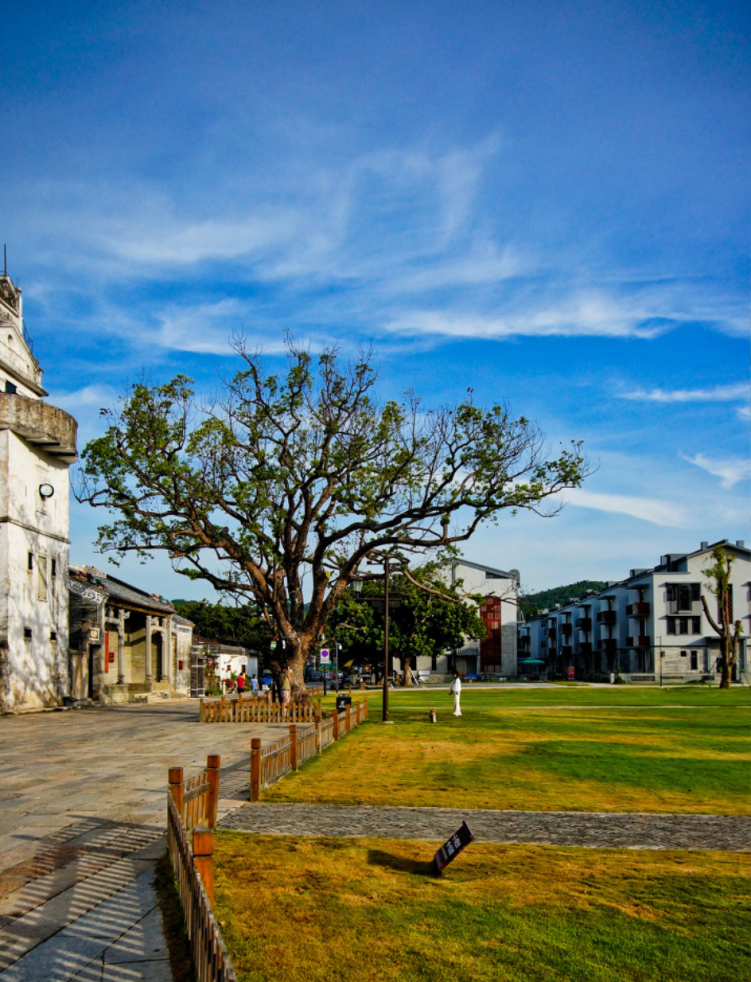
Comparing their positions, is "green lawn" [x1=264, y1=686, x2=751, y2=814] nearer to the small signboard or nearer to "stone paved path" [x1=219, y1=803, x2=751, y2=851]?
"stone paved path" [x1=219, y1=803, x2=751, y2=851]

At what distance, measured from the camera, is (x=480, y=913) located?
24.4ft

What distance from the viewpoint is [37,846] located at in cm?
947

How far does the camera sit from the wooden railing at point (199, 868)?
4738mm

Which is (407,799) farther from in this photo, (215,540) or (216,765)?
(215,540)

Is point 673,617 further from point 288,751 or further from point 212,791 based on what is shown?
point 212,791

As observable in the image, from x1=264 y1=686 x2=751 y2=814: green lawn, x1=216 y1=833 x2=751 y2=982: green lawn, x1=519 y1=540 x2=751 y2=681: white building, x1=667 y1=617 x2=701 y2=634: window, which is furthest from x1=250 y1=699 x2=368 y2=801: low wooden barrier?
x1=667 y1=617 x2=701 y2=634: window

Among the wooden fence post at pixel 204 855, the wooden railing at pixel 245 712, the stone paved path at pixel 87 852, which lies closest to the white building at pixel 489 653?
the wooden railing at pixel 245 712

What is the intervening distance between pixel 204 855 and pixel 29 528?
3094 cm

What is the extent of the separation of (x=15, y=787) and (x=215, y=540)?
59.0 feet

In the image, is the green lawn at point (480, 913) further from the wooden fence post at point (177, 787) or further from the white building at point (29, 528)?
the white building at point (29, 528)

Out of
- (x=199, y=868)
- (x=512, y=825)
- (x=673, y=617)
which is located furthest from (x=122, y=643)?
(x=673, y=617)

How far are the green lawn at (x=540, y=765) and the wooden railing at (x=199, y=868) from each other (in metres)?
3.88

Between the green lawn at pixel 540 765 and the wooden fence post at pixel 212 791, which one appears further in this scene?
the green lawn at pixel 540 765

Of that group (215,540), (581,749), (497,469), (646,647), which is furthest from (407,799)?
(646,647)
